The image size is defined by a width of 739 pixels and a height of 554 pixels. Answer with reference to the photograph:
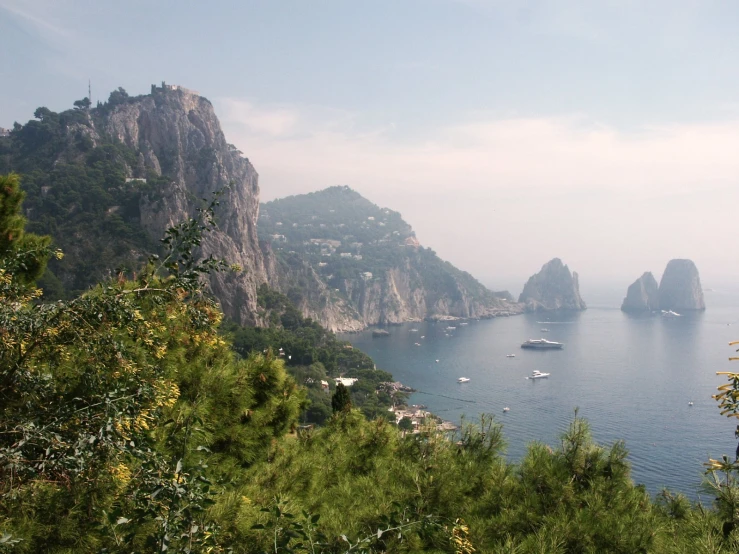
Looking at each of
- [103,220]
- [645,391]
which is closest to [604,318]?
[645,391]

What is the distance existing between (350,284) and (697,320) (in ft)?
211

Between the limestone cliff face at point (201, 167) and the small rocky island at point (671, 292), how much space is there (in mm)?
81601

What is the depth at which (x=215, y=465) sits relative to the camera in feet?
16.8

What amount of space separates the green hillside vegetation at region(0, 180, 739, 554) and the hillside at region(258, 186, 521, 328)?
7086 cm

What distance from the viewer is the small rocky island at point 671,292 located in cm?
10438

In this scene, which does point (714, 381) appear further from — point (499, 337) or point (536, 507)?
point (536, 507)

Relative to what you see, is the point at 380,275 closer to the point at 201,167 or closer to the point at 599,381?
the point at 201,167

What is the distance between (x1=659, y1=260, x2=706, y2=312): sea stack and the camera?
10394 centimetres

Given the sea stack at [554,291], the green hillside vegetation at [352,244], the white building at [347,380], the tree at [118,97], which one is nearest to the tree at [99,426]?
the white building at [347,380]

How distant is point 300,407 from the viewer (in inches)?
280

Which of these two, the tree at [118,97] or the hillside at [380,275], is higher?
the tree at [118,97]

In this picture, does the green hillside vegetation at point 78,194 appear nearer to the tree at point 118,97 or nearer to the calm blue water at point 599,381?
the tree at point 118,97

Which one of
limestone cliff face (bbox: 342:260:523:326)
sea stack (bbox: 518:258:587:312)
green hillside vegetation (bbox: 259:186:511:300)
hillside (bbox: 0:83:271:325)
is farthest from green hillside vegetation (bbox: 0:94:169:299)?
sea stack (bbox: 518:258:587:312)

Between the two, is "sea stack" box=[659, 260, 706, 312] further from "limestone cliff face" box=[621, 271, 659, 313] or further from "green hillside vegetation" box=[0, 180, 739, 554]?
"green hillside vegetation" box=[0, 180, 739, 554]
